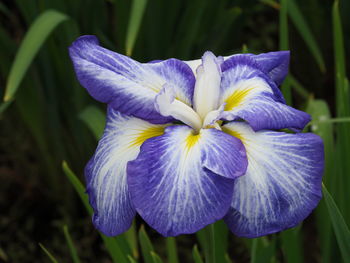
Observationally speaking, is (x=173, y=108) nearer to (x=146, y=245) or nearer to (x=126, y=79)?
(x=126, y=79)

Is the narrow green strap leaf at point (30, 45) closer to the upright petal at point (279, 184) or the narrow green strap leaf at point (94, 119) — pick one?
the narrow green strap leaf at point (94, 119)

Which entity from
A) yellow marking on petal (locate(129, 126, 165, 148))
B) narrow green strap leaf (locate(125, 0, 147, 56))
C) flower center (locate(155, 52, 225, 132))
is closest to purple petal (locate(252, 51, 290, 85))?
flower center (locate(155, 52, 225, 132))

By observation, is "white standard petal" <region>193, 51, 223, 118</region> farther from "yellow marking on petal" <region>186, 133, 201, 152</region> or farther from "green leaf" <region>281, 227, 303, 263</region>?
"green leaf" <region>281, 227, 303, 263</region>

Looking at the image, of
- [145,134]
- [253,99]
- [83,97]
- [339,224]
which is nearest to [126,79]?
[145,134]

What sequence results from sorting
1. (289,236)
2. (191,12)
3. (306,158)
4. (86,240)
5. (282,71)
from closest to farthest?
(306,158) < (282,71) < (289,236) < (191,12) < (86,240)

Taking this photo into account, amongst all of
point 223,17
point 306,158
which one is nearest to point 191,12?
point 223,17

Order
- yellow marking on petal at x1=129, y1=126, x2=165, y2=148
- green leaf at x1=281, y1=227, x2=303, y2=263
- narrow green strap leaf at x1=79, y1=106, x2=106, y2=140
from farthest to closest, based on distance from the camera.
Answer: narrow green strap leaf at x1=79, y1=106, x2=106, y2=140 → green leaf at x1=281, y1=227, x2=303, y2=263 → yellow marking on petal at x1=129, y1=126, x2=165, y2=148

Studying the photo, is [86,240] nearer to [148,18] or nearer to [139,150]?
[148,18]

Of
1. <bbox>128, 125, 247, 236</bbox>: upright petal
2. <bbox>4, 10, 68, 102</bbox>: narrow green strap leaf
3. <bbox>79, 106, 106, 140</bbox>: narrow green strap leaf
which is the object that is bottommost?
<bbox>79, 106, 106, 140</bbox>: narrow green strap leaf
